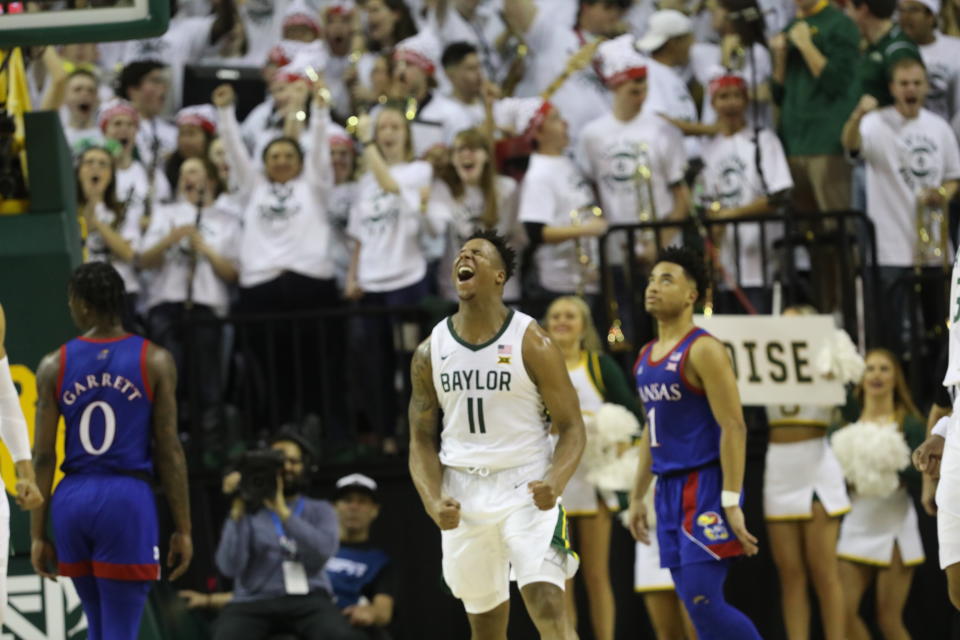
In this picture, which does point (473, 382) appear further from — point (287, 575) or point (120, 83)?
point (120, 83)

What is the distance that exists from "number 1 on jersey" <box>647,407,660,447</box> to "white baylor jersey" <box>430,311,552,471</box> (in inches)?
37.5

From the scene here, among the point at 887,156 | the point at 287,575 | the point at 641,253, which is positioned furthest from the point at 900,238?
the point at 287,575

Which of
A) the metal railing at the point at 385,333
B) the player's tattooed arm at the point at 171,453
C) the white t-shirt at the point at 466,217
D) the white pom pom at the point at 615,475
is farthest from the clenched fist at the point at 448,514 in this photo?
the white t-shirt at the point at 466,217

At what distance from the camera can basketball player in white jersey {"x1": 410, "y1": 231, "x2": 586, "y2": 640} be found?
23.2ft

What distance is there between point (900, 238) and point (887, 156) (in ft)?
1.89

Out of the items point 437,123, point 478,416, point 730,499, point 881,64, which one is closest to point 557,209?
point 437,123

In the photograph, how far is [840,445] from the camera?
1008 cm

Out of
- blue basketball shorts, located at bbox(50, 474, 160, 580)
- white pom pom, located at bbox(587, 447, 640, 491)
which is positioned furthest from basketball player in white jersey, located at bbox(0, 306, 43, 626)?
white pom pom, located at bbox(587, 447, 640, 491)

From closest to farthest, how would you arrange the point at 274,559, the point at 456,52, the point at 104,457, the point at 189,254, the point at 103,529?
the point at 103,529 < the point at 104,457 < the point at 274,559 < the point at 189,254 < the point at 456,52

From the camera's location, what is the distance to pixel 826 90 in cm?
1192

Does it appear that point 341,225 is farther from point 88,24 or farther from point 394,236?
point 88,24

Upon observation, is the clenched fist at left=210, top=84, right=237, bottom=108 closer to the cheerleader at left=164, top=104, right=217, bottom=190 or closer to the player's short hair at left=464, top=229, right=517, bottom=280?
the cheerleader at left=164, top=104, right=217, bottom=190

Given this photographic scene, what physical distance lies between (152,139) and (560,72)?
325 cm

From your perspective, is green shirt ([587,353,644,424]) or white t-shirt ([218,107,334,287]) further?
white t-shirt ([218,107,334,287])
